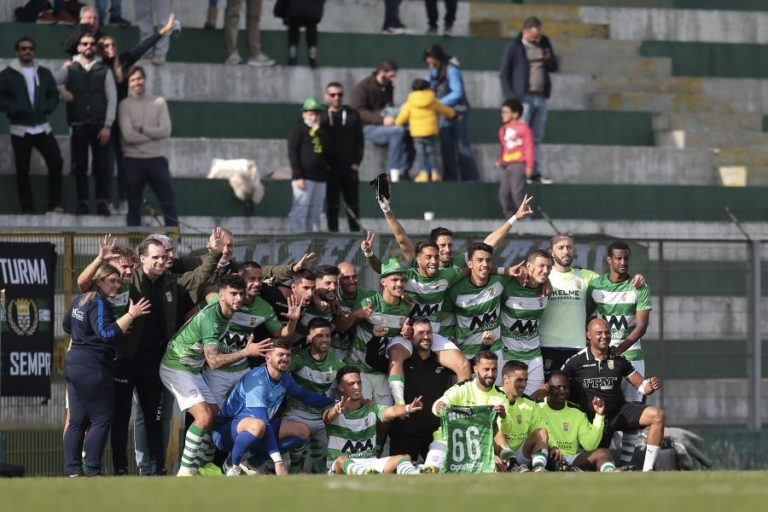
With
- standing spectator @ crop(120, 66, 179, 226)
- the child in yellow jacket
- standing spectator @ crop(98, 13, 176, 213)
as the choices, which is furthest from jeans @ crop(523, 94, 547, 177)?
standing spectator @ crop(120, 66, 179, 226)

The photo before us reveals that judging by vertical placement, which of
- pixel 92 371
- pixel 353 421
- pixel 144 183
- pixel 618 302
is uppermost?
pixel 144 183

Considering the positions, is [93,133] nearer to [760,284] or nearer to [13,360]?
[13,360]

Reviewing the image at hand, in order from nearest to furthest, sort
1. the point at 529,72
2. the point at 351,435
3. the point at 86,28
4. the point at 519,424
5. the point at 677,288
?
the point at 351,435 < the point at 519,424 < the point at 677,288 < the point at 86,28 < the point at 529,72

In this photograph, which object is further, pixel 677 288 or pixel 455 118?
pixel 455 118

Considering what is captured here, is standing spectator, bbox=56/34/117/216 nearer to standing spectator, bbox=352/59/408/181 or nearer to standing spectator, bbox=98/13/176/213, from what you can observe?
standing spectator, bbox=98/13/176/213

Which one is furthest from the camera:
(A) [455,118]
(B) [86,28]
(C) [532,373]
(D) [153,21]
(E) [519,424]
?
(D) [153,21]

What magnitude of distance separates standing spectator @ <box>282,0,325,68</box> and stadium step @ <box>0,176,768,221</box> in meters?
2.67

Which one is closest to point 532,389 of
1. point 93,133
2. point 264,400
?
point 264,400

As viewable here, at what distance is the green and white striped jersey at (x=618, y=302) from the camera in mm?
15422

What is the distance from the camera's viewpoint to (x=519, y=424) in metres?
14.6

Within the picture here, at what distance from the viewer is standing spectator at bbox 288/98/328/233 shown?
→ 18.3 metres

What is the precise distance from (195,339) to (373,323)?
58.5 inches

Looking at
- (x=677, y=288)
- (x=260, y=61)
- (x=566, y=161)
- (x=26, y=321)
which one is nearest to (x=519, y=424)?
(x=677, y=288)

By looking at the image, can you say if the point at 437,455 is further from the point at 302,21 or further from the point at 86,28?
the point at 302,21
